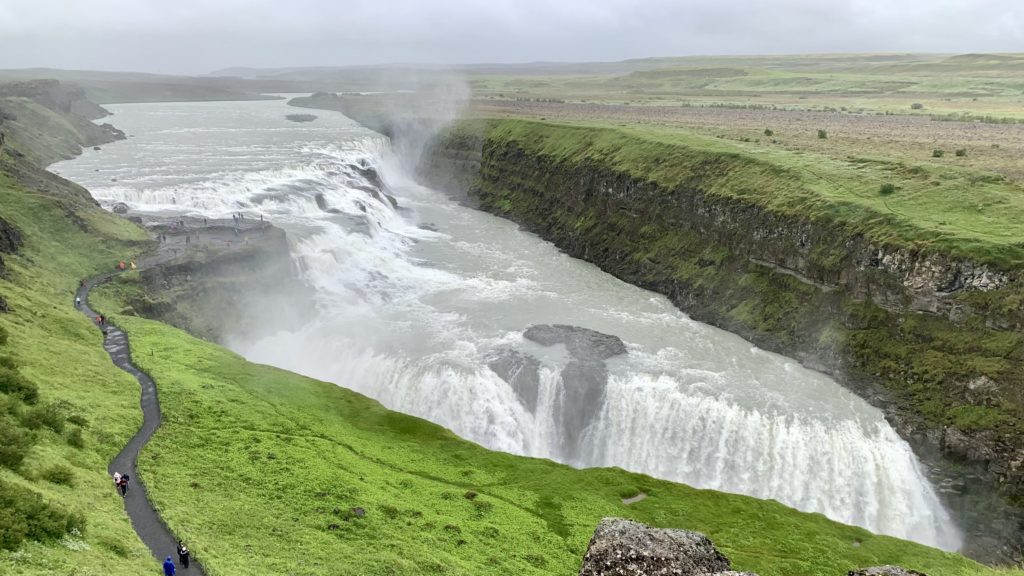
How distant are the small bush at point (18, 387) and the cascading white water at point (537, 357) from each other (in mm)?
22929

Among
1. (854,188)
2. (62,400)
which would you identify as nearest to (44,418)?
(62,400)

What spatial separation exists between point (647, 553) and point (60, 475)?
23.2 meters

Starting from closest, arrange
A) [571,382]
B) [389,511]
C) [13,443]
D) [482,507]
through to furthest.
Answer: [13,443] < [389,511] < [482,507] < [571,382]

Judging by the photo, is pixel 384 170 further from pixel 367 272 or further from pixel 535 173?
pixel 367 272

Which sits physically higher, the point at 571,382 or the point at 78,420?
the point at 78,420

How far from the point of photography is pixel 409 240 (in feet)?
274

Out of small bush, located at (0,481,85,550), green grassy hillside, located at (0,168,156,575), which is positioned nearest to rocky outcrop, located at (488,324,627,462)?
green grassy hillside, located at (0,168,156,575)

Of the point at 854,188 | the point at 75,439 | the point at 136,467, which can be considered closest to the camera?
the point at 75,439

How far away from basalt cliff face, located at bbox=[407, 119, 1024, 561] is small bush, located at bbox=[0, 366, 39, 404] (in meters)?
49.2

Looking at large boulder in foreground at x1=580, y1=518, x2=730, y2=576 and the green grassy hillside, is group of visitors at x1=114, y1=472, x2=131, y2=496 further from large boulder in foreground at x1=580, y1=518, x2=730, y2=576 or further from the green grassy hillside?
large boulder in foreground at x1=580, y1=518, x2=730, y2=576

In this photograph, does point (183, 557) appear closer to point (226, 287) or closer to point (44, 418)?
point (44, 418)

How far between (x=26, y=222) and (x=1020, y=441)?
252 ft

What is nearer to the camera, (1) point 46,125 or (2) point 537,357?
(2) point 537,357

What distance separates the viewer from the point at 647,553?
56.3 ft
